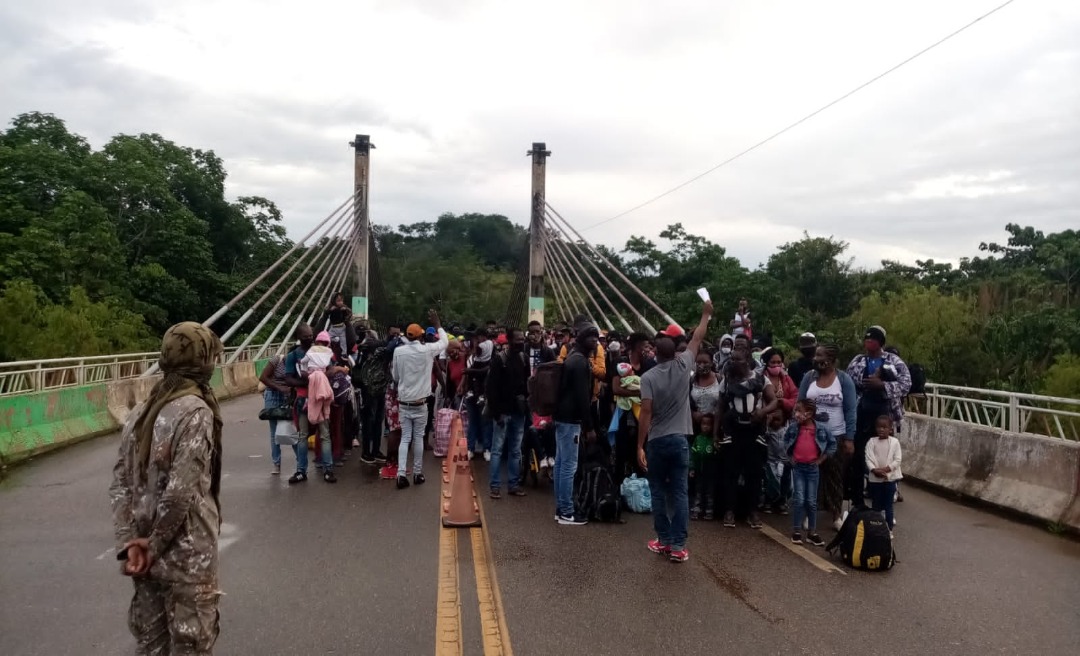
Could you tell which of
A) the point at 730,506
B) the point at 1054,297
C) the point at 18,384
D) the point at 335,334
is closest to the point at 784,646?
the point at 730,506

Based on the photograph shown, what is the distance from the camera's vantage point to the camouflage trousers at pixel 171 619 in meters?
3.01

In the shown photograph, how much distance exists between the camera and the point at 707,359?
24.5 ft

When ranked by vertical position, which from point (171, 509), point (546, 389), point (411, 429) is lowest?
point (411, 429)

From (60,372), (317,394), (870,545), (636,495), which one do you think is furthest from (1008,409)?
(60,372)

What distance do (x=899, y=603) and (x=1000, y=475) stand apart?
3899 millimetres

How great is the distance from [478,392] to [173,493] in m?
7.08

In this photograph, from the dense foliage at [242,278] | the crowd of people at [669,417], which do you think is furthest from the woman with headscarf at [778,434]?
the dense foliage at [242,278]

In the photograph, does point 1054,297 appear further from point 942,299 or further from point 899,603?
point 899,603

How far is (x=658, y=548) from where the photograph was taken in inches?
245

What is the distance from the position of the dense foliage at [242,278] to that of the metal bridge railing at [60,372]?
1.51m

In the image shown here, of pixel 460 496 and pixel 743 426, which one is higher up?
pixel 743 426

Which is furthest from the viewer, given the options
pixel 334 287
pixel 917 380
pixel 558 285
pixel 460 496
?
pixel 558 285

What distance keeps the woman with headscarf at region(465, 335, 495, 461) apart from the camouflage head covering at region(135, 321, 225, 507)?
6.36m

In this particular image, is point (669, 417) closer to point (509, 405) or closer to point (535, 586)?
point (535, 586)
